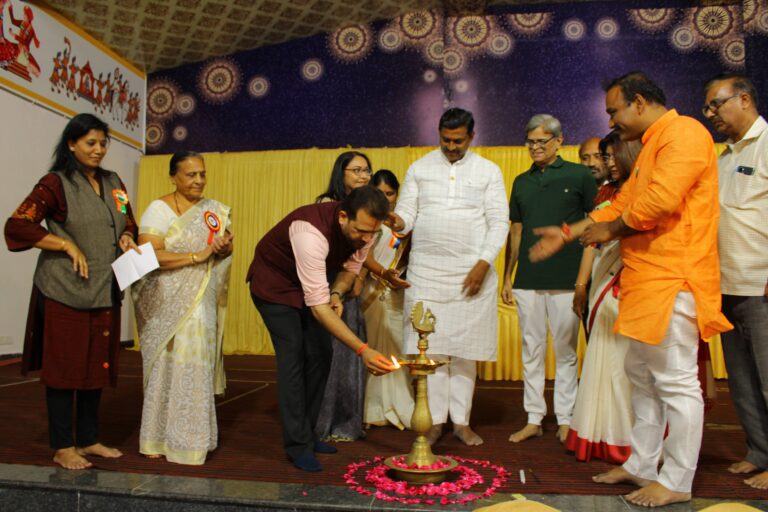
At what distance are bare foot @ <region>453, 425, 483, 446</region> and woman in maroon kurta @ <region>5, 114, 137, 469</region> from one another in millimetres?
1610

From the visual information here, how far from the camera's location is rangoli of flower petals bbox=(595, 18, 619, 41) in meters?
7.23

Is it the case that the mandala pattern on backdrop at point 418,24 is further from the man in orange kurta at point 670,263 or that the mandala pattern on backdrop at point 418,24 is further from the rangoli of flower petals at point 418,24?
the man in orange kurta at point 670,263

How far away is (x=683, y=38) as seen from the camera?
709cm

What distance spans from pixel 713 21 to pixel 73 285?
22.8 ft

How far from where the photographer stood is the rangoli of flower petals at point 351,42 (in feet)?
26.1

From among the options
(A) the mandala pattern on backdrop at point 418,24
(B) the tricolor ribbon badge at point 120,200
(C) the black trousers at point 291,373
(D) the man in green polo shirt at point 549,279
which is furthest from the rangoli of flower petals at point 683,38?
(B) the tricolor ribbon badge at point 120,200

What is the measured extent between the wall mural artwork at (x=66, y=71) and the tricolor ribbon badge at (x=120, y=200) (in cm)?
389

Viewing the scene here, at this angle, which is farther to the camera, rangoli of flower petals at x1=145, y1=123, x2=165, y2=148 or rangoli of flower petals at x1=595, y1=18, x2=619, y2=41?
rangoli of flower petals at x1=145, y1=123, x2=165, y2=148

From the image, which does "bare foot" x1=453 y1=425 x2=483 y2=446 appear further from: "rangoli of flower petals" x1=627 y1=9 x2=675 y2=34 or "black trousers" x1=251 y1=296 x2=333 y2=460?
"rangoli of flower petals" x1=627 y1=9 x2=675 y2=34

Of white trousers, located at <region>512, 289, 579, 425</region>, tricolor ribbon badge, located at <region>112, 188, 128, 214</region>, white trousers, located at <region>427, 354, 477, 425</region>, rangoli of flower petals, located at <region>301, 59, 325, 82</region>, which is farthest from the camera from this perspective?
rangoli of flower petals, located at <region>301, 59, 325, 82</region>

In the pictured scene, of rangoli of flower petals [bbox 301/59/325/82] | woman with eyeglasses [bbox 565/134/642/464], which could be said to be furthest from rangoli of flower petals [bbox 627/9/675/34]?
woman with eyeglasses [bbox 565/134/642/464]

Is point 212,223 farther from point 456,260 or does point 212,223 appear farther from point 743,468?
point 743,468

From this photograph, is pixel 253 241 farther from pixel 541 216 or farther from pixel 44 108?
pixel 541 216

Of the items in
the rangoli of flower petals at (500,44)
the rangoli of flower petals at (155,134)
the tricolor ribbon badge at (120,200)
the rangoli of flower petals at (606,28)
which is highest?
the rangoli of flower petals at (606,28)
